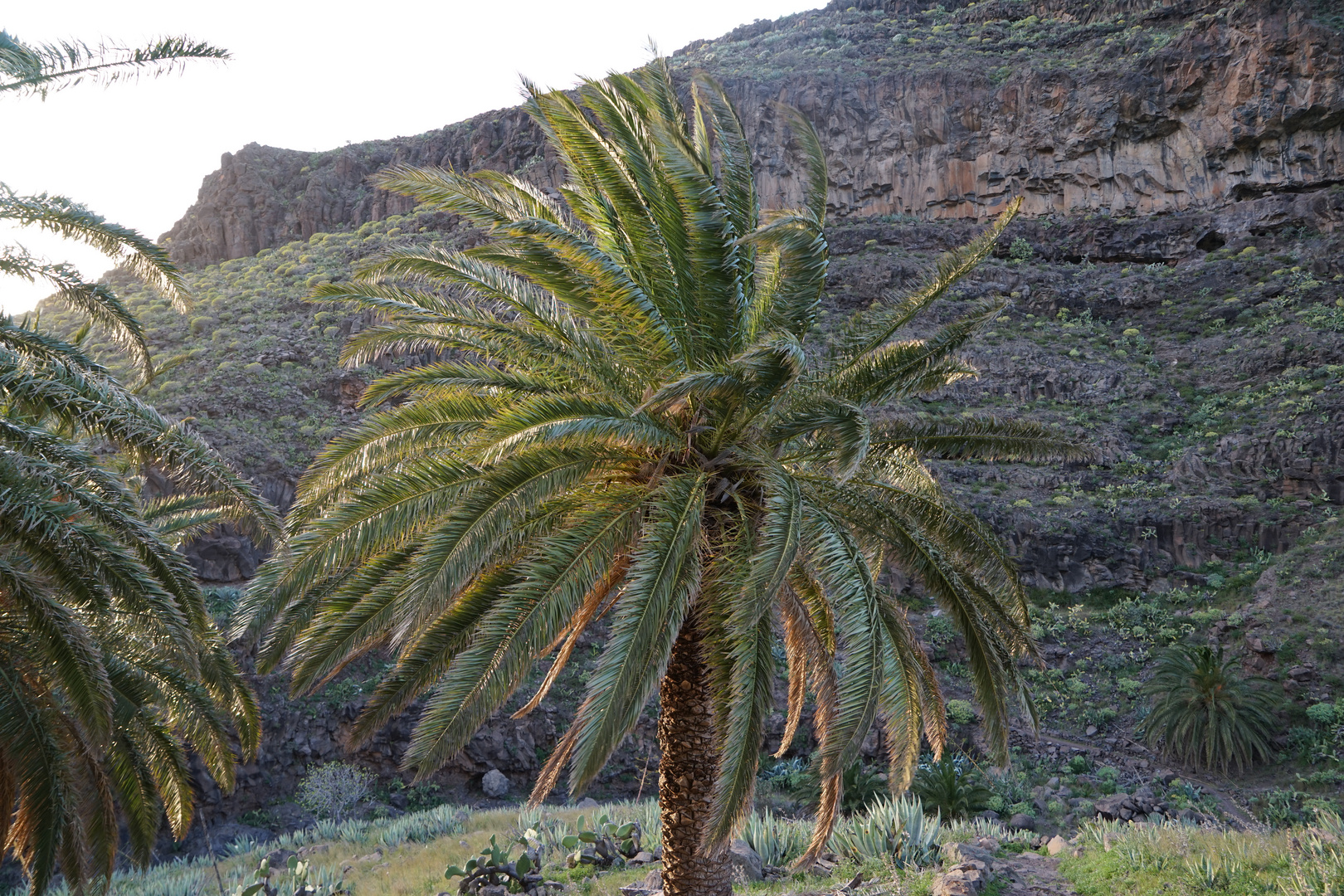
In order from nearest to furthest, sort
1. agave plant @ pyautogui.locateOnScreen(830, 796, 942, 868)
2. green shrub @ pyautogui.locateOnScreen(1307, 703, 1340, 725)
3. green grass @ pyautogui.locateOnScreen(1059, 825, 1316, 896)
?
1. green grass @ pyautogui.locateOnScreen(1059, 825, 1316, 896)
2. agave plant @ pyautogui.locateOnScreen(830, 796, 942, 868)
3. green shrub @ pyautogui.locateOnScreen(1307, 703, 1340, 725)

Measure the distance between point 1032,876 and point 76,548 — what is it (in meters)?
9.75

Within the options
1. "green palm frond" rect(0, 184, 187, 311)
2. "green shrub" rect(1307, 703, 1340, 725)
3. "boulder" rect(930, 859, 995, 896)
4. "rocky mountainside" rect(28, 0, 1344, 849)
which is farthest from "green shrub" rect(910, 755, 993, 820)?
"green palm frond" rect(0, 184, 187, 311)

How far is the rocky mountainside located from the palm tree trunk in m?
16.0

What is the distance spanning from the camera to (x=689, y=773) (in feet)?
23.0

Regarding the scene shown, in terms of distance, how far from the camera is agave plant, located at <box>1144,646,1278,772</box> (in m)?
21.4

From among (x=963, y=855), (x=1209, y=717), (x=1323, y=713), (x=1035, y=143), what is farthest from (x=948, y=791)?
(x=1035, y=143)

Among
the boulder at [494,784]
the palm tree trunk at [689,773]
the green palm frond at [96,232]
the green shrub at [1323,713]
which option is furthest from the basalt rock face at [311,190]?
the palm tree trunk at [689,773]

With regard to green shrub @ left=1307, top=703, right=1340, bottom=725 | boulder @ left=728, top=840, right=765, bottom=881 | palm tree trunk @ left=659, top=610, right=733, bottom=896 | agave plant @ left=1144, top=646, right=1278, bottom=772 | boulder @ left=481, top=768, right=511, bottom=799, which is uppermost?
palm tree trunk @ left=659, top=610, right=733, bottom=896

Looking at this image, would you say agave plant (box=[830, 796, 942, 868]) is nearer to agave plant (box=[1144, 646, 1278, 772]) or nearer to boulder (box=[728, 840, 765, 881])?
boulder (box=[728, 840, 765, 881])

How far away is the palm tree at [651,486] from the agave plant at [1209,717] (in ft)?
57.7

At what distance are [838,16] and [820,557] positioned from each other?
71198 millimetres

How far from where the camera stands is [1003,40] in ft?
190

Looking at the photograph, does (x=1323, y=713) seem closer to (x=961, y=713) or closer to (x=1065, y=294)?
(x=961, y=713)

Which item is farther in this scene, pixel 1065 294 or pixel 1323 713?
pixel 1065 294
